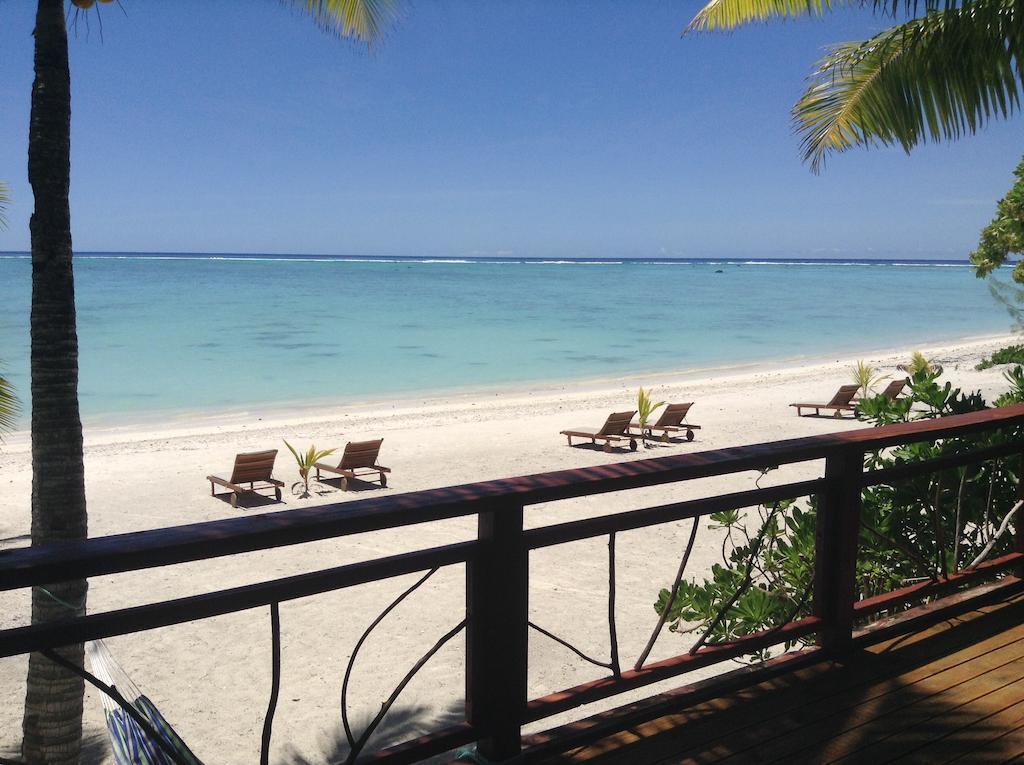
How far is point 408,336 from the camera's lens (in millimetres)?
43406

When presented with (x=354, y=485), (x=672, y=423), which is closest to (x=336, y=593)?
(x=354, y=485)

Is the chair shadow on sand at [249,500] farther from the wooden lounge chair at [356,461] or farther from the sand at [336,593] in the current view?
the wooden lounge chair at [356,461]

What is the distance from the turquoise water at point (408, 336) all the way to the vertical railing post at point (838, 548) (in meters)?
21.8

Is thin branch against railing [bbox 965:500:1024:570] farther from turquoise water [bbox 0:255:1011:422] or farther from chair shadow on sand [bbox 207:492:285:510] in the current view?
turquoise water [bbox 0:255:1011:422]

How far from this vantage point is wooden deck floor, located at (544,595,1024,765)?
7.95 ft

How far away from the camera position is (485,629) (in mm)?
2262

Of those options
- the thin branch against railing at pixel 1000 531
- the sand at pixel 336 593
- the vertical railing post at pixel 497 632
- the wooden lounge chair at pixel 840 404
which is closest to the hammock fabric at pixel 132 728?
the vertical railing post at pixel 497 632

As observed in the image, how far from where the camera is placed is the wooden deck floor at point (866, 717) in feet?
7.95

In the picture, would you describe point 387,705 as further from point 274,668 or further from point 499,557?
point 499,557

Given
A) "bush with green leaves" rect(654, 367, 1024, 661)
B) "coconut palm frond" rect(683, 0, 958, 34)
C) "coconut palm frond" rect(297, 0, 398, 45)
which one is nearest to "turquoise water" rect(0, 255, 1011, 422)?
"coconut palm frond" rect(297, 0, 398, 45)

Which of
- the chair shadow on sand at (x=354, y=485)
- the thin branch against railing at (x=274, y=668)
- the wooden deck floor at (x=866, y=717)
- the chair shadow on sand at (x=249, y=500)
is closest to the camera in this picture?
the thin branch against railing at (x=274, y=668)

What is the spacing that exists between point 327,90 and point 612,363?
74.8 metres

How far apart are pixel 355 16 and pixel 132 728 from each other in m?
5.34

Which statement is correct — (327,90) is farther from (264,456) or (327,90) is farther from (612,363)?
(264,456)
